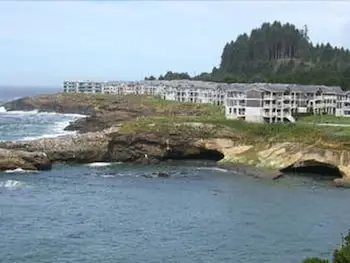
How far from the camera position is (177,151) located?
251 feet

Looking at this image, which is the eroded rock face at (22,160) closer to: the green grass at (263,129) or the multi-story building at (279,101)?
the green grass at (263,129)

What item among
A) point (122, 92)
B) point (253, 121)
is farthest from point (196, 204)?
point (122, 92)

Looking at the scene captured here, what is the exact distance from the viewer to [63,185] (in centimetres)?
5841

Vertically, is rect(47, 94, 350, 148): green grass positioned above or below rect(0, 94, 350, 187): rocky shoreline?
above

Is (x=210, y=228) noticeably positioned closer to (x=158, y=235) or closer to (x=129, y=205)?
(x=158, y=235)

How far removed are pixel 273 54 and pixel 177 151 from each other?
9324 centimetres

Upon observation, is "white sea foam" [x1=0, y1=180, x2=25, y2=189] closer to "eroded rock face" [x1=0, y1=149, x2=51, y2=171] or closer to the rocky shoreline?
"eroded rock face" [x1=0, y1=149, x2=51, y2=171]

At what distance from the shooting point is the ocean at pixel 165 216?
38.4 meters

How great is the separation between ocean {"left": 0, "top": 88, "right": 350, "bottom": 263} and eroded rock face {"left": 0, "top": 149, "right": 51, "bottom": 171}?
4.57 feet

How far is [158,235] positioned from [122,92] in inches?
4792

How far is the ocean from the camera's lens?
3838 centimetres

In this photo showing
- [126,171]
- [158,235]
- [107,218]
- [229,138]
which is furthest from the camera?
[229,138]

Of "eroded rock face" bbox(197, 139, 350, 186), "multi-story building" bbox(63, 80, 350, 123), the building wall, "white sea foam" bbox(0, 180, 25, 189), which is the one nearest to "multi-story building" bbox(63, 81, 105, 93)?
"multi-story building" bbox(63, 80, 350, 123)

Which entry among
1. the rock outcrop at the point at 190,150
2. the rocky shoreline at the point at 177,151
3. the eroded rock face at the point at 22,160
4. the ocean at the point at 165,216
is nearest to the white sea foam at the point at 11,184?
the ocean at the point at 165,216
